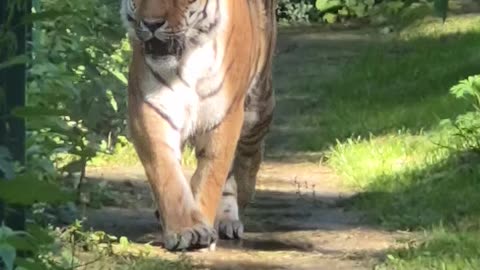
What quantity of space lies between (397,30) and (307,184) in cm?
A: 831

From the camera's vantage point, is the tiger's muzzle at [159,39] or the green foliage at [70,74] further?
the tiger's muzzle at [159,39]

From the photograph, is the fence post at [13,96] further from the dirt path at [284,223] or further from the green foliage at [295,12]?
the green foliage at [295,12]

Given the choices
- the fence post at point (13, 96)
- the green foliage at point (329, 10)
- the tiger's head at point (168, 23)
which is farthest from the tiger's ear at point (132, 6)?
the green foliage at point (329, 10)

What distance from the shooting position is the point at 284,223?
279 inches

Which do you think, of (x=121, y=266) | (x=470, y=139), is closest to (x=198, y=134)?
(x=121, y=266)

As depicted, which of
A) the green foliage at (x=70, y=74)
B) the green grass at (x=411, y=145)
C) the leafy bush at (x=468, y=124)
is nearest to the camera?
the green foliage at (x=70, y=74)

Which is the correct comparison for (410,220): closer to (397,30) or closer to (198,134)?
(198,134)

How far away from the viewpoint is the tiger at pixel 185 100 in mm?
5988

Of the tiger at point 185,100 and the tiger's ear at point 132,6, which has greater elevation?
the tiger's ear at point 132,6

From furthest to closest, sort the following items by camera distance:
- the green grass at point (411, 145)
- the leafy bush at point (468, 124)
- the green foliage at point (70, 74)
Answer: the leafy bush at point (468, 124)
the green grass at point (411, 145)
the green foliage at point (70, 74)

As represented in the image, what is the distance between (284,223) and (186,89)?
1.26 m

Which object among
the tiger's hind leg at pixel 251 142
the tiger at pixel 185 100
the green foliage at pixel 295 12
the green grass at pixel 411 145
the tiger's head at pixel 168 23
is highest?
the tiger's head at pixel 168 23

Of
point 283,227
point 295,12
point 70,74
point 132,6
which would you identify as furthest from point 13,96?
point 295,12

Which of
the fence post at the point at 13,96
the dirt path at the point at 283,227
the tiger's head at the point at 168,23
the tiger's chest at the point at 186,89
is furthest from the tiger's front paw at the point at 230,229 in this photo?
the fence post at the point at 13,96
